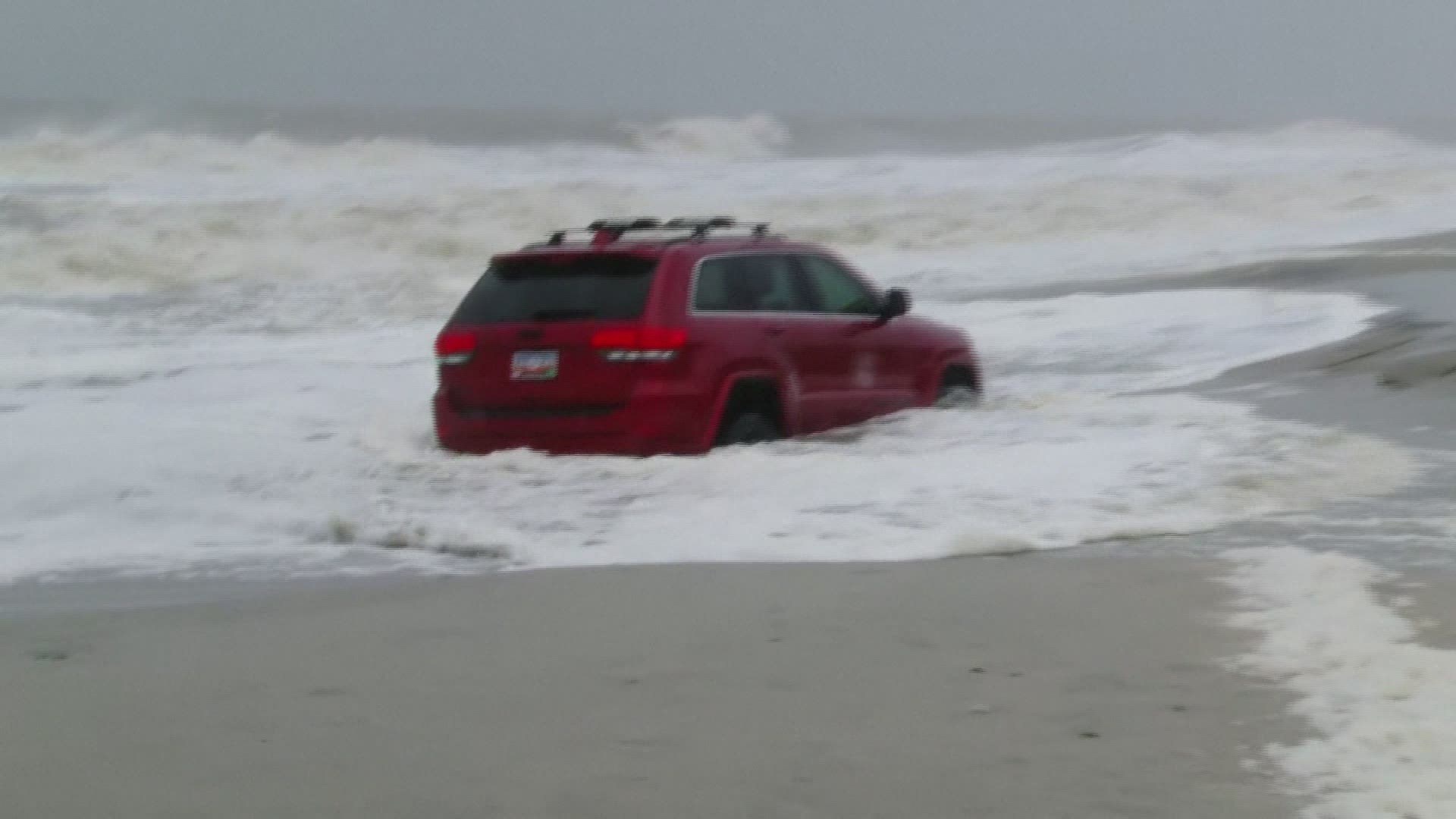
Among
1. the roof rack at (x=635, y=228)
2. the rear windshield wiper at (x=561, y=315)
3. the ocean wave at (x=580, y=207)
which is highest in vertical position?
the roof rack at (x=635, y=228)

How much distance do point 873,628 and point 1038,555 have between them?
1617 mm

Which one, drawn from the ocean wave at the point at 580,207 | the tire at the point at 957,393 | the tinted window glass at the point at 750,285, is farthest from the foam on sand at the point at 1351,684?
the ocean wave at the point at 580,207

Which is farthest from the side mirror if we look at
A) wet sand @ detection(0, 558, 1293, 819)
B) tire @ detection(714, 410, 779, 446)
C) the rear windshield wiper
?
wet sand @ detection(0, 558, 1293, 819)

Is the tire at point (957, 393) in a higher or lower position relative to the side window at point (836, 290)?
lower

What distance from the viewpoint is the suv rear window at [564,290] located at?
10422 millimetres

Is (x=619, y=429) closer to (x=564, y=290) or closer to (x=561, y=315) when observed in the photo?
(x=561, y=315)

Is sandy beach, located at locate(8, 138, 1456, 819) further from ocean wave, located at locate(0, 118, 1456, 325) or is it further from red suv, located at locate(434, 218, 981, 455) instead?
ocean wave, located at locate(0, 118, 1456, 325)

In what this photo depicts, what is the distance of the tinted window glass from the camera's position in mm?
10688

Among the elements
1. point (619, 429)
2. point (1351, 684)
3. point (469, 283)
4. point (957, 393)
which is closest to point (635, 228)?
point (619, 429)

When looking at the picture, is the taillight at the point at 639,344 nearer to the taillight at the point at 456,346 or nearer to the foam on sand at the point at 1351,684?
the taillight at the point at 456,346

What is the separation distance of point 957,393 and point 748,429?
2.56 meters

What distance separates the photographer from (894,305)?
11977mm

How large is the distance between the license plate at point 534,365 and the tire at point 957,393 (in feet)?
10.2

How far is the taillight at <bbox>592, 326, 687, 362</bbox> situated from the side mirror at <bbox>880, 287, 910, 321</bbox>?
2074mm
